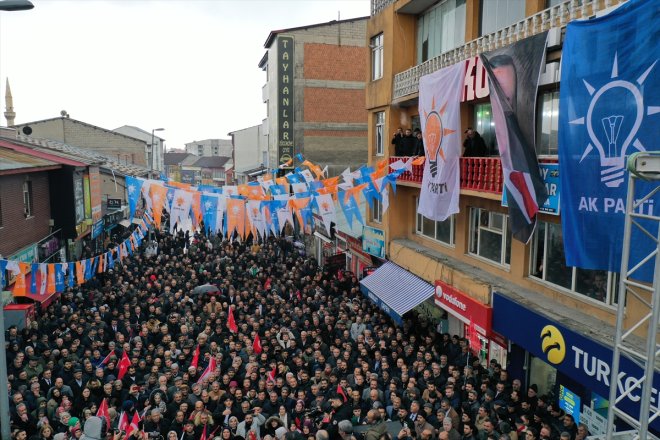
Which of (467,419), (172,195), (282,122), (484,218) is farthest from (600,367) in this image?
(282,122)

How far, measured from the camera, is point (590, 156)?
8812 millimetres

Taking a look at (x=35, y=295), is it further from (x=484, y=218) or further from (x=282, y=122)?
(x=282, y=122)

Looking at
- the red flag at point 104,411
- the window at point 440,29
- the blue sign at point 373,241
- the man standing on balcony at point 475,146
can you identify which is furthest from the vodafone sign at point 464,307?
the red flag at point 104,411

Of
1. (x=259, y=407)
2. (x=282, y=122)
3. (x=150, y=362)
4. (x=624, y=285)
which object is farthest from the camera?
(x=282, y=122)

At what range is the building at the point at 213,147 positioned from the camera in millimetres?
123750

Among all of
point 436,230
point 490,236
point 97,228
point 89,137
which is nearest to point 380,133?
point 436,230

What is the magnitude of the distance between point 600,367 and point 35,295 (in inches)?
648

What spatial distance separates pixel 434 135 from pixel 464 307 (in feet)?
15.8

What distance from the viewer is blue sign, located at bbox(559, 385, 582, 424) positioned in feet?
35.5

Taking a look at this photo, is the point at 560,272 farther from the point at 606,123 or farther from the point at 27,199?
the point at 27,199

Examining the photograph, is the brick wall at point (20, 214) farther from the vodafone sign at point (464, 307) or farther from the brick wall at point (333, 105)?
the brick wall at point (333, 105)

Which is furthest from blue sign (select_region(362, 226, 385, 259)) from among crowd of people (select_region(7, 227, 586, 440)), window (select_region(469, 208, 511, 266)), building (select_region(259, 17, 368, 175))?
building (select_region(259, 17, 368, 175))

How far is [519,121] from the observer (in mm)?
10758

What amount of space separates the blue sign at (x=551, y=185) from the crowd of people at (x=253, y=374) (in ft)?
12.6
